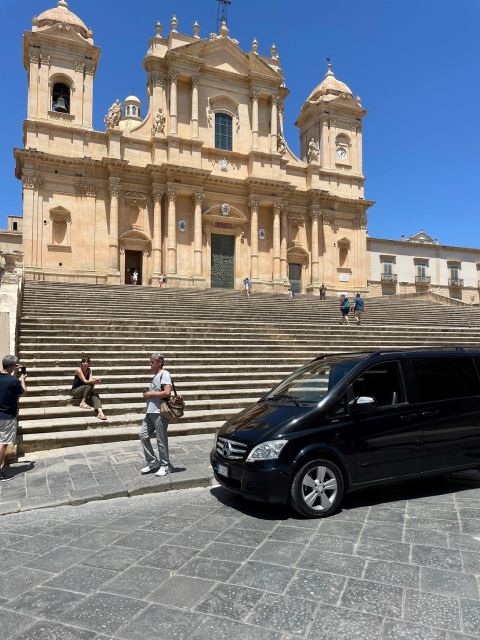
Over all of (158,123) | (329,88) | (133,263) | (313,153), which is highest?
(329,88)

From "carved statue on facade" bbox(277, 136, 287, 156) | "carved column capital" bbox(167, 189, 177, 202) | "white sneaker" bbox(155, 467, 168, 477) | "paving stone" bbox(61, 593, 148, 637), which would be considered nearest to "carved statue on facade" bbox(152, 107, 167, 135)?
"carved column capital" bbox(167, 189, 177, 202)

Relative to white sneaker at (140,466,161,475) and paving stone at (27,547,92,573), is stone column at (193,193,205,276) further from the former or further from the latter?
paving stone at (27,547,92,573)

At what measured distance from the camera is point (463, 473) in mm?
6199

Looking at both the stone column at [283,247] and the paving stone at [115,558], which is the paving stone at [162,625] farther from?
the stone column at [283,247]

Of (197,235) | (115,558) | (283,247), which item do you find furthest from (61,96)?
(115,558)

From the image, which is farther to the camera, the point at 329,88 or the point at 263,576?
the point at 329,88

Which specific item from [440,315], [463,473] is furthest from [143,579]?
[440,315]

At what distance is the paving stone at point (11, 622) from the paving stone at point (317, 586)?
5.50 ft

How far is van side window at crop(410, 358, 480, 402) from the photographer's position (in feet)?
17.8

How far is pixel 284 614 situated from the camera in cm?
295

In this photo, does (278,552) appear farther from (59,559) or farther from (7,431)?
(7,431)

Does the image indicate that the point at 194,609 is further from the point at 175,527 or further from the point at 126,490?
the point at 126,490

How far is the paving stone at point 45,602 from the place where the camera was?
9.91ft

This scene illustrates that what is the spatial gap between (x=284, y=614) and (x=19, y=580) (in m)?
1.96
